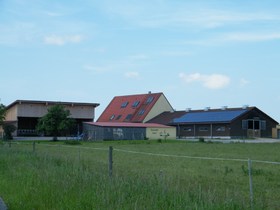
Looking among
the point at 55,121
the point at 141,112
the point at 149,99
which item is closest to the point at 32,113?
the point at 55,121

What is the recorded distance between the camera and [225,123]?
219 feet

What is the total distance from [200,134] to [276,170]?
54.5 m

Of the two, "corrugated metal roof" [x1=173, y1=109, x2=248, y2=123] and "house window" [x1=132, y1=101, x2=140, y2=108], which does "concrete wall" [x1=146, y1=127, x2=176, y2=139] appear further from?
"house window" [x1=132, y1=101, x2=140, y2=108]

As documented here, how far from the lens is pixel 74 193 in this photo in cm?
838

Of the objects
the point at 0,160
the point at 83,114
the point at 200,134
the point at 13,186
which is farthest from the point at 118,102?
the point at 13,186

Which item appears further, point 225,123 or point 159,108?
point 159,108

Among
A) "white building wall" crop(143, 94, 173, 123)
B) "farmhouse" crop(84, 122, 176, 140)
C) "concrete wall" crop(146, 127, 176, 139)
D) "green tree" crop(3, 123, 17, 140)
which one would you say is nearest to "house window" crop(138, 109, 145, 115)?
"white building wall" crop(143, 94, 173, 123)

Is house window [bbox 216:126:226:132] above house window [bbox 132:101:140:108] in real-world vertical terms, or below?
below

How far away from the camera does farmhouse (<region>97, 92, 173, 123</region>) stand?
78.6 m

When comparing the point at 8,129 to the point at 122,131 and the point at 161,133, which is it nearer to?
the point at 122,131

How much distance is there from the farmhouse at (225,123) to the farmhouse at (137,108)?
3509mm

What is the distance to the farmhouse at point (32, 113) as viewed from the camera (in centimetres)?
6831

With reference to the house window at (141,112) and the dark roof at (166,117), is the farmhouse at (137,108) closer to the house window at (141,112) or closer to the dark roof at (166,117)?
the house window at (141,112)

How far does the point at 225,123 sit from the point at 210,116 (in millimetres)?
4496
